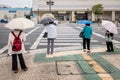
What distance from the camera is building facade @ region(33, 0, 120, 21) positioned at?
Result: 10506 cm

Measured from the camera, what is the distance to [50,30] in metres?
12.1

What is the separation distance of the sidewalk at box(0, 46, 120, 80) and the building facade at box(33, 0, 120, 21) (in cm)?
9268

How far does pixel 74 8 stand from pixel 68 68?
322 ft

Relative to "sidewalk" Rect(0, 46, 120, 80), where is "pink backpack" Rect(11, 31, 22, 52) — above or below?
A: above

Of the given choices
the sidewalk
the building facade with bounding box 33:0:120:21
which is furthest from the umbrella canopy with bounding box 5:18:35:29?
the building facade with bounding box 33:0:120:21

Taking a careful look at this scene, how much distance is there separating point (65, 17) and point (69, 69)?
96.8 meters

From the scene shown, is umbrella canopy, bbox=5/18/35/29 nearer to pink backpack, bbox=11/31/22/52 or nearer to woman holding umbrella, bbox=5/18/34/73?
woman holding umbrella, bbox=5/18/34/73

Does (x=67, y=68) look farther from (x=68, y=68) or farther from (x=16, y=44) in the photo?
(x=16, y=44)

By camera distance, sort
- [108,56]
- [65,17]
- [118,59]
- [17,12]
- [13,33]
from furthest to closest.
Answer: [17,12] → [65,17] → [108,56] → [118,59] → [13,33]

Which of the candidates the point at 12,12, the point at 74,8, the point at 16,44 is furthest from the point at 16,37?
the point at 12,12

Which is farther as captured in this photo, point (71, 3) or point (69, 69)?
point (71, 3)

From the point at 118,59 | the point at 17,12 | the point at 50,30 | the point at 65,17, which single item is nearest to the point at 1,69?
the point at 50,30

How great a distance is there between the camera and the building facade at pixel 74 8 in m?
105

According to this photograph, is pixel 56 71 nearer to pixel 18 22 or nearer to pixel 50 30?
pixel 18 22
